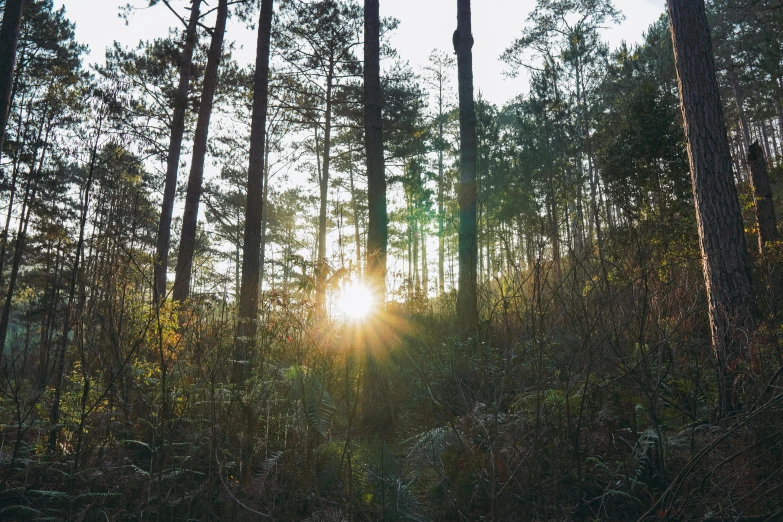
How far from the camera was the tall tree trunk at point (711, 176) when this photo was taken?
394cm

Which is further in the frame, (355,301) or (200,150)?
(200,150)

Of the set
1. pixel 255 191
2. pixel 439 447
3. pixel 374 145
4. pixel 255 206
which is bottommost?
pixel 439 447

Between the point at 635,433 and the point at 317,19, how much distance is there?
45.7 feet

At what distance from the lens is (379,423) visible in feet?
14.6

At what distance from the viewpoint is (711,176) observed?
4254mm

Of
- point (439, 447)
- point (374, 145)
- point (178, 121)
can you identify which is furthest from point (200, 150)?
point (439, 447)

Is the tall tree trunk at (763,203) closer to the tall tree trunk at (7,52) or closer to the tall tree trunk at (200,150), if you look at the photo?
the tall tree trunk at (200,150)

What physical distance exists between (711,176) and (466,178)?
4.14 meters

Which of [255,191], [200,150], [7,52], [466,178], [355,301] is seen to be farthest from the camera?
[200,150]

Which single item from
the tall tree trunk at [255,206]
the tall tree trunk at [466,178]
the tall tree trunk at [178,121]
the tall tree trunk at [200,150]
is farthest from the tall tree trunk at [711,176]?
the tall tree trunk at [178,121]

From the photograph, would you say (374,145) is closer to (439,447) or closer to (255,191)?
(255,191)

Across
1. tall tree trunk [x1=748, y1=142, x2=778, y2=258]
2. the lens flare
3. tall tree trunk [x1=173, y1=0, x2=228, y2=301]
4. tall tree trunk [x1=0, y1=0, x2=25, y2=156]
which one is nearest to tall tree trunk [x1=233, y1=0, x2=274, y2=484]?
the lens flare

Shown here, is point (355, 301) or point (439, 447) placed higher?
point (355, 301)

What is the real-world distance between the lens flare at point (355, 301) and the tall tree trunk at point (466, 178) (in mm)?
2923
